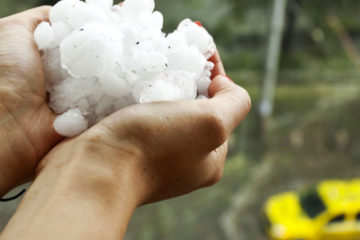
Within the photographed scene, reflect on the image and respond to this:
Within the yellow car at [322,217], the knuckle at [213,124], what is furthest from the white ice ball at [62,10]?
the yellow car at [322,217]

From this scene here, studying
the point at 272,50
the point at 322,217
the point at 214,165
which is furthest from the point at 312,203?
the point at 214,165

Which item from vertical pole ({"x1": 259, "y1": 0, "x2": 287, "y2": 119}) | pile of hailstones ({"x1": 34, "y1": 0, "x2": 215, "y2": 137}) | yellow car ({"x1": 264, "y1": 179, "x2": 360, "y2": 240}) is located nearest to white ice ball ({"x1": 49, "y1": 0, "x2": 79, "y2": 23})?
pile of hailstones ({"x1": 34, "y1": 0, "x2": 215, "y2": 137})

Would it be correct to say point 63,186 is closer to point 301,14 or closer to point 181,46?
point 181,46

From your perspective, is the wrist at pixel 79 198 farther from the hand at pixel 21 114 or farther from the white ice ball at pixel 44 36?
the white ice ball at pixel 44 36

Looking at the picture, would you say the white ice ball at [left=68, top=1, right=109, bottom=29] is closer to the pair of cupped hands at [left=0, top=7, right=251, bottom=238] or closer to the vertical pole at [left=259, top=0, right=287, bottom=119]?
the pair of cupped hands at [left=0, top=7, right=251, bottom=238]

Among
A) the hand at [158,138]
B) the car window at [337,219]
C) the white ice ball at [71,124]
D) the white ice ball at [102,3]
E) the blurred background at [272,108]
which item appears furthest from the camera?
the blurred background at [272,108]

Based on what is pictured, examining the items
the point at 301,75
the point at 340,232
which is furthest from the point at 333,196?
the point at 301,75
